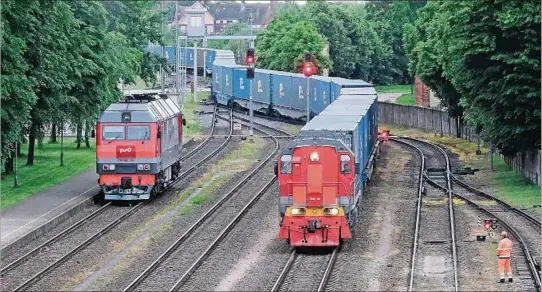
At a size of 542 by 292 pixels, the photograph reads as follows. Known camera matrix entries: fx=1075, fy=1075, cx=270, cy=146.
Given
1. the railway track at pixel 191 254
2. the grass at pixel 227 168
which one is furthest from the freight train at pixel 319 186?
the grass at pixel 227 168

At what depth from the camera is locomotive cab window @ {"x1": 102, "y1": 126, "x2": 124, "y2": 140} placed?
3600 cm

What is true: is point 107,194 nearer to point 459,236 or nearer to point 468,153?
point 459,236

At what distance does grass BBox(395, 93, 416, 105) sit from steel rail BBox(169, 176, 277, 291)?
50.0 meters

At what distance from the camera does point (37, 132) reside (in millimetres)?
45125

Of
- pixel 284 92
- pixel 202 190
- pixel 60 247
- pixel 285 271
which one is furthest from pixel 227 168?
pixel 284 92

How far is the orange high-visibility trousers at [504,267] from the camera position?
77.3 feet

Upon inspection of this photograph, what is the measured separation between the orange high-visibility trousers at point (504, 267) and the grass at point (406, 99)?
66.8m

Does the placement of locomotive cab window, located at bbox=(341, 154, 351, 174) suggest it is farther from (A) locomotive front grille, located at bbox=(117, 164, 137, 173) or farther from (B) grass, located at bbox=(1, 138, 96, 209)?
(B) grass, located at bbox=(1, 138, 96, 209)

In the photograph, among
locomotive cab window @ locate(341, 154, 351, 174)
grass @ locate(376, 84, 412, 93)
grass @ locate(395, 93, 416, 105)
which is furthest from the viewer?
grass @ locate(376, 84, 412, 93)

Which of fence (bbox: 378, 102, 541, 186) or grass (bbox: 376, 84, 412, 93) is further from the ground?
grass (bbox: 376, 84, 412, 93)

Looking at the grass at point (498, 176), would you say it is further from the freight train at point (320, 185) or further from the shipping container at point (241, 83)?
the shipping container at point (241, 83)

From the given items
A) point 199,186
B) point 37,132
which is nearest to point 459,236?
point 199,186

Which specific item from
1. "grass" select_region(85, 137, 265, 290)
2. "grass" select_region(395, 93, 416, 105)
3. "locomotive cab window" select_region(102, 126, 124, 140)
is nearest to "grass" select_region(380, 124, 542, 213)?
"grass" select_region(85, 137, 265, 290)

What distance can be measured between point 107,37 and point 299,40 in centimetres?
4187
